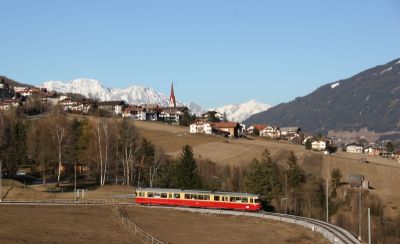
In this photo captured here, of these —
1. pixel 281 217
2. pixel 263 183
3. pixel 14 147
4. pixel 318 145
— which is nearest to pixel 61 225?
pixel 281 217

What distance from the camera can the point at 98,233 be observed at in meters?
→ 52.1

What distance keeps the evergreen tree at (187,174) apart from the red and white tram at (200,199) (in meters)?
13.4

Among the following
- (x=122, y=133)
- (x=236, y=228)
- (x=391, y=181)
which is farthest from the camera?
(x=391, y=181)

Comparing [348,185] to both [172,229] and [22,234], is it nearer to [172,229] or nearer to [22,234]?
[172,229]

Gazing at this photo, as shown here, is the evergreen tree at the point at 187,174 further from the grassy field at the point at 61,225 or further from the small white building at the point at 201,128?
the small white building at the point at 201,128

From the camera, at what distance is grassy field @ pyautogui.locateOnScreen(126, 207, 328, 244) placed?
52.4 m

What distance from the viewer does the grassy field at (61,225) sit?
4828cm

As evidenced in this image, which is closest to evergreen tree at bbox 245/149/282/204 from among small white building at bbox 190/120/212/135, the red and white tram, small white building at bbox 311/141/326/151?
the red and white tram

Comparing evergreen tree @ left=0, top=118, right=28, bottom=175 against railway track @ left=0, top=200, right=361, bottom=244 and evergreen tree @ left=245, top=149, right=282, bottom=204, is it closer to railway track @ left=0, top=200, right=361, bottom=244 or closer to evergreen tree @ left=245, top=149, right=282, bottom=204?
railway track @ left=0, top=200, right=361, bottom=244

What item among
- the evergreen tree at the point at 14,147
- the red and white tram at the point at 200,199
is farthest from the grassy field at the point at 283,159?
the evergreen tree at the point at 14,147

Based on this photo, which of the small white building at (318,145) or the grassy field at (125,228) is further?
the small white building at (318,145)

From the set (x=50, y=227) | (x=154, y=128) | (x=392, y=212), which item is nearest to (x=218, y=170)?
(x=392, y=212)

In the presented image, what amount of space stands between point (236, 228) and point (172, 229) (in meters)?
A: 6.75

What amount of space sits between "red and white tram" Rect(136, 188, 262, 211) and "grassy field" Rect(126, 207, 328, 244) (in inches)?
137
